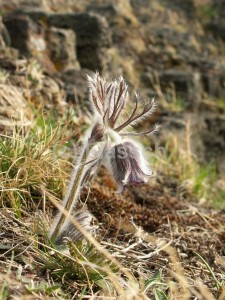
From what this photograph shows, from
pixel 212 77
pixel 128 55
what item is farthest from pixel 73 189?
pixel 212 77

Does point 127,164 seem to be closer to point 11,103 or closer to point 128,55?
point 11,103

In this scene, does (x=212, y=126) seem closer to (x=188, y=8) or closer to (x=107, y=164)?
(x=107, y=164)

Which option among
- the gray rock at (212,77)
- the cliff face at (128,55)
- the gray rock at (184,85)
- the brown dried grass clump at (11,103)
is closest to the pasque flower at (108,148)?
the brown dried grass clump at (11,103)

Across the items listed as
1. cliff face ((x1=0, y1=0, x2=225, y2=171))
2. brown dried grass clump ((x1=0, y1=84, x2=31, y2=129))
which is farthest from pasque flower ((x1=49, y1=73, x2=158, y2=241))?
cliff face ((x1=0, y1=0, x2=225, y2=171))

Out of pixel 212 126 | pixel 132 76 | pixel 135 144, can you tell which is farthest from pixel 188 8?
pixel 135 144

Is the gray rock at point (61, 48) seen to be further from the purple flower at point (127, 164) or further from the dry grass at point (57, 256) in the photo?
the purple flower at point (127, 164)

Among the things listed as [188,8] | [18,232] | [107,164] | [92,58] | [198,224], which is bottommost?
[18,232]
